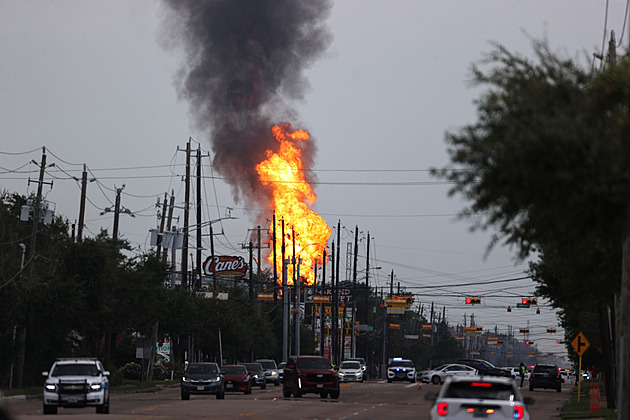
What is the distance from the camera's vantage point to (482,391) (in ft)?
61.1

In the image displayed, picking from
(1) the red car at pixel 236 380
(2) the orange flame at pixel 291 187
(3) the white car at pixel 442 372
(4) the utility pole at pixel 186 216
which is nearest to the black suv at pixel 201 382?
(1) the red car at pixel 236 380

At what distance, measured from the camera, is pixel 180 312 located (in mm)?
71188

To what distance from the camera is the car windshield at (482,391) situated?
18.5 metres

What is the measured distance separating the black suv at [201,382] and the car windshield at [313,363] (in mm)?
3754

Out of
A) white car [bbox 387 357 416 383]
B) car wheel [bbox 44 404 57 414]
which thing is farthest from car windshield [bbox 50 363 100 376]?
white car [bbox 387 357 416 383]

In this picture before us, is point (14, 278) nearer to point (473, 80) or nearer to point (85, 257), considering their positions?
point (85, 257)

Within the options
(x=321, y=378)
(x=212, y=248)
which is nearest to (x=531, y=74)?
(x=321, y=378)

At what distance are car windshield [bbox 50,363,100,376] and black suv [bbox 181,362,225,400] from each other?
11198mm

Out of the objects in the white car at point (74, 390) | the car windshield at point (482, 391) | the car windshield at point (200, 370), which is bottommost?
the white car at point (74, 390)

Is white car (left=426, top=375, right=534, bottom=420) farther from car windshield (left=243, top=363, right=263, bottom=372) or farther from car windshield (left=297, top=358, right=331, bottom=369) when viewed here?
car windshield (left=243, top=363, right=263, bottom=372)

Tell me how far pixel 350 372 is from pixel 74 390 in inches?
1885

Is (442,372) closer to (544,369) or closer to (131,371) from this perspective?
(544,369)

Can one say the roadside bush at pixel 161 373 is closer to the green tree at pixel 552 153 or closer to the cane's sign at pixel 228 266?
the cane's sign at pixel 228 266

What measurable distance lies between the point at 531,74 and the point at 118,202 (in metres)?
53.2
